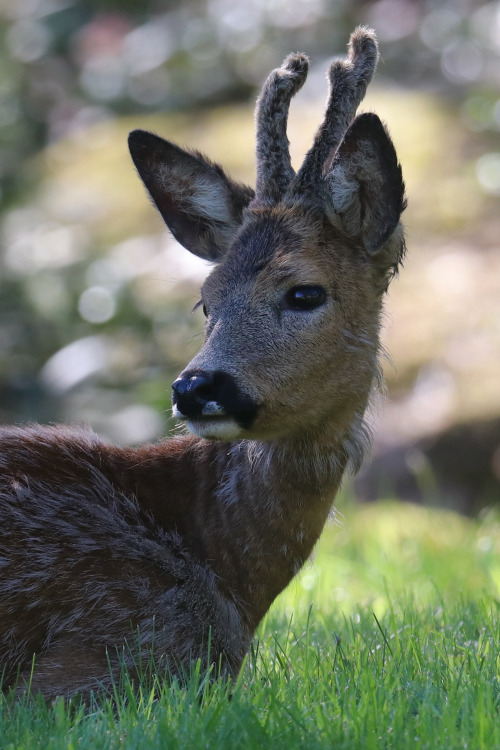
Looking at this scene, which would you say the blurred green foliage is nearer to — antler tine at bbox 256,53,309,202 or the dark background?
the dark background

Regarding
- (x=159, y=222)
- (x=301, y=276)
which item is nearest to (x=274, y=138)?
(x=301, y=276)

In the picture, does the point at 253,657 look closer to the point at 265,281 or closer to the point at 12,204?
the point at 265,281

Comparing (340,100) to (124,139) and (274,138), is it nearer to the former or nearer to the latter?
(274,138)

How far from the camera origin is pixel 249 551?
4191mm

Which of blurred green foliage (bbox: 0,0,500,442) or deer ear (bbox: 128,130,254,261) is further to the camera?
blurred green foliage (bbox: 0,0,500,442)

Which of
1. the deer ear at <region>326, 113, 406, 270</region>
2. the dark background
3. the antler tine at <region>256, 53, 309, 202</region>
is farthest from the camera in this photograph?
the dark background

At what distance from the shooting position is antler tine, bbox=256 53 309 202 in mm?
4473

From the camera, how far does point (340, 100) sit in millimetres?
4430

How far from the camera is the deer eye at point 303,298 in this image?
4.12 metres

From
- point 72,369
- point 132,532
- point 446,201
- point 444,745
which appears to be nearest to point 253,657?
point 132,532

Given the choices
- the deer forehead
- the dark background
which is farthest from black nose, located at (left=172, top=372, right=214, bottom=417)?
the dark background

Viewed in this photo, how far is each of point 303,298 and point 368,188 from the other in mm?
506

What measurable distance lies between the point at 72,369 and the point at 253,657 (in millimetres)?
5860

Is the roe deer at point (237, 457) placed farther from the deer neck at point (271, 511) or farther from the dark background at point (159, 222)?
the dark background at point (159, 222)
